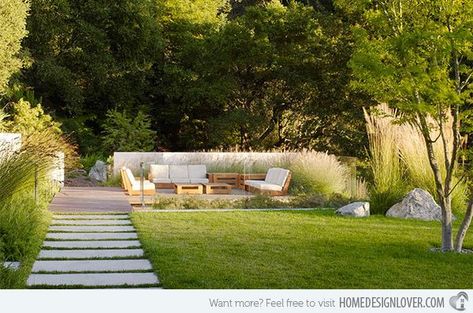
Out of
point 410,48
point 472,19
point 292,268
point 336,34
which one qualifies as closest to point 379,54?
point 410,48

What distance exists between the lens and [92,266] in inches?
239

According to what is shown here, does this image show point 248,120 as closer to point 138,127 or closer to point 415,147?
point 138,127

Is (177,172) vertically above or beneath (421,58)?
beneath

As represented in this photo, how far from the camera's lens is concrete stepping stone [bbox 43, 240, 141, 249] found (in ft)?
23.2

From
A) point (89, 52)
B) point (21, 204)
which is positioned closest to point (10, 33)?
point (89, 52)

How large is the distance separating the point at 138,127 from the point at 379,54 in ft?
40.0

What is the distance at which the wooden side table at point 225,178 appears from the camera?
13.6 meters

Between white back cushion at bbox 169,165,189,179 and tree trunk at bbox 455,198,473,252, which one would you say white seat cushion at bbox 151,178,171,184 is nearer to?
white back cushion at bbox 169,165,189,179

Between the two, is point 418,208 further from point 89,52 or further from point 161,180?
point 89,52

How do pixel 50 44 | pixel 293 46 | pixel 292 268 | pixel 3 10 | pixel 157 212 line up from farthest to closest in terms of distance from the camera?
pixel 50 44 < pixel 293 46 < pixel 3 10 < pixel 157 212 < pixel 292 268

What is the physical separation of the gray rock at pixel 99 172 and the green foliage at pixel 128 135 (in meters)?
2.26

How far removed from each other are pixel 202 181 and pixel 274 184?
1523 millimetres

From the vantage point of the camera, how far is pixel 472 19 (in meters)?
6.70

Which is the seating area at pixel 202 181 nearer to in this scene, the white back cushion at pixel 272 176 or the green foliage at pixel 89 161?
the white back cushion at pixel 272 176
